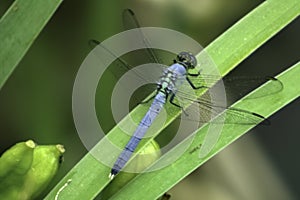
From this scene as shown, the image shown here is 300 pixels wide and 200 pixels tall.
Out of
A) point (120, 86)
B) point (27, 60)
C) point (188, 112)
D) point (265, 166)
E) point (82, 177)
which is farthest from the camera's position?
point (265, 166)

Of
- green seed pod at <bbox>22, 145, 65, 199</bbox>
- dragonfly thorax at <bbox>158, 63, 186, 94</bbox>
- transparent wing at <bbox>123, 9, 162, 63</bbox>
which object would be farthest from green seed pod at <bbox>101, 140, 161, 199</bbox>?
transparent wing at <bbox>123, 9, 162, 63</bbox>

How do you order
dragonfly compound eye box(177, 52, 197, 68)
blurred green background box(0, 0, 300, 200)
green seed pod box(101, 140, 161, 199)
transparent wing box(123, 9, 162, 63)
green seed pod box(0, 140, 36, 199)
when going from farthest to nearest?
blurred green background box(0, 0, 300, 200) → transparent wing box(123, 9, 162, 63) → dragonfly compound eye box(177, 52, 197, 68) → green seed pod box(101, 140, 161, 199) → green seed pod box(0, 140, 36, 199)

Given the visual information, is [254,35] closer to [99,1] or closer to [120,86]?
[120,86]

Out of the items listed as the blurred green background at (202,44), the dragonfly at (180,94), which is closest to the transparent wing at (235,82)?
the dragonfly at (180,94)

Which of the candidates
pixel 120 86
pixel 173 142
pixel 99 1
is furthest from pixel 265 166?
pixel 99 1

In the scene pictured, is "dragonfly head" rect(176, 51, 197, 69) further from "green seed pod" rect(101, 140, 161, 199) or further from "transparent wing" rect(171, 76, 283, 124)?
"green seed pod" rect(101, 140, 161, 199)

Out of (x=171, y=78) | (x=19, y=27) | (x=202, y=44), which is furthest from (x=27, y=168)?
(x=202, y=44)
